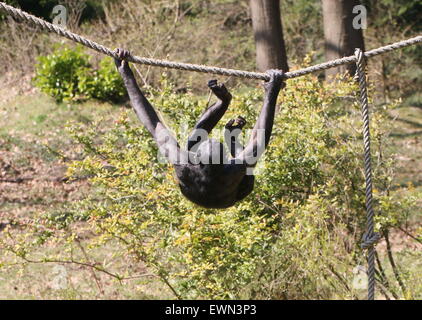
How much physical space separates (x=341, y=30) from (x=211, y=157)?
7858 mm

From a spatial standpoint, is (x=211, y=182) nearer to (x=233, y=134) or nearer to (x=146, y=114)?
(x=146, y=114)

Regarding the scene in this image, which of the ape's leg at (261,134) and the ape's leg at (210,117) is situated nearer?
the ape's leg at (261,134)

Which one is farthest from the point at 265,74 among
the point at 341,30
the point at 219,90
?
the point at 341,30

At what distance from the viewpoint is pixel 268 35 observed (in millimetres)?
10219

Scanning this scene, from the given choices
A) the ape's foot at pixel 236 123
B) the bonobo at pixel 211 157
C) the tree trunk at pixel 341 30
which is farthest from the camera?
the tree trunk at pixel 341 30

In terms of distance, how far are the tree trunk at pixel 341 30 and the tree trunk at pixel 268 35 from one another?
37.5 inches

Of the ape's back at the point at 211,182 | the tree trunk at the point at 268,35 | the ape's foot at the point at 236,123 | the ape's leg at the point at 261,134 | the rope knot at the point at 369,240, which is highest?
the tree trunk at the point at 268,35

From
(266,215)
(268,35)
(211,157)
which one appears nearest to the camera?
(211,157)

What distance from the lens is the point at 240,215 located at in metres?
5.27

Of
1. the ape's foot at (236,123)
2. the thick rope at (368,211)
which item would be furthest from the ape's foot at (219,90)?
the thick rope at (368,211)

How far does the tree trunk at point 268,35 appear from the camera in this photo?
Result: 33.5 ft

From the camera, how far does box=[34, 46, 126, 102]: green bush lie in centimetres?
1293

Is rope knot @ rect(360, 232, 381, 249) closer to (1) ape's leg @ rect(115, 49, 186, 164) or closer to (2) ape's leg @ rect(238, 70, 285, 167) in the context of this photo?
(2) ape's leg @ rect(238, 70, 285, 167)

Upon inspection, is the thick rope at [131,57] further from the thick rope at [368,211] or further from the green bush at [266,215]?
the green bush at [266,215]
